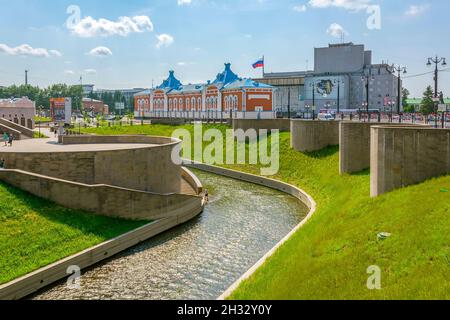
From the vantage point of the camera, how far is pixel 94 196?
75.2 feet

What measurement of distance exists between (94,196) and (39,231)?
3.74m

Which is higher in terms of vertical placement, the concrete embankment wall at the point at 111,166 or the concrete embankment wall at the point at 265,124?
the concrete embankment wall at the point at 265,124

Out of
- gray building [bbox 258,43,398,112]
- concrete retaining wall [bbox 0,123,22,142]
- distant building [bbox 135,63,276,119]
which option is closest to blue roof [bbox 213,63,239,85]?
distant building [bbox 135,63,276,119]

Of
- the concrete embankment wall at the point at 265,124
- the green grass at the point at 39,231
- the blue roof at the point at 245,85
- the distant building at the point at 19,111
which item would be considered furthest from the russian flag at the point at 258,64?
the green grass at the point at 39,231

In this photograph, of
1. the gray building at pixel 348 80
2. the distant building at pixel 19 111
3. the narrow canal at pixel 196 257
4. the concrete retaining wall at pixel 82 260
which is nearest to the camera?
the concrete retaining wall at pixel 82 260

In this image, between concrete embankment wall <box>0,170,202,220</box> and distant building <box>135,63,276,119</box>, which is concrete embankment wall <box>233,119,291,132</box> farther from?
concrete embankment wall <box>0,170,202,220</box>

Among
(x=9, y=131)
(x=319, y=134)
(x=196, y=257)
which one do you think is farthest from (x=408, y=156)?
(x=9, y=131)

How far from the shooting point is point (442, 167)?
2094 cm

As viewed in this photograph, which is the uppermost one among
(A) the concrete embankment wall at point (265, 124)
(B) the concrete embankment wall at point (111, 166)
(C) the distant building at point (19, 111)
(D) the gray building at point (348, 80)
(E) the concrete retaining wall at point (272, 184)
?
(D) the gray building at point (348, 80)

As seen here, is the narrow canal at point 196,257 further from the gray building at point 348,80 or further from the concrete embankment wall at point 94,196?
the gray building at point 348,80

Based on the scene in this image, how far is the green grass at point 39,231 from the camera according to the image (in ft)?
58.3

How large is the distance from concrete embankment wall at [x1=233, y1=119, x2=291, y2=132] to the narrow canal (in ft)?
70.6

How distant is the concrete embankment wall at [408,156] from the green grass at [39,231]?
13.1m

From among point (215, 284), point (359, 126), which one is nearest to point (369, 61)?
point (359, 126)
